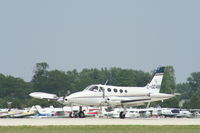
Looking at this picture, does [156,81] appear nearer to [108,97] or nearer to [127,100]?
[127,100]
